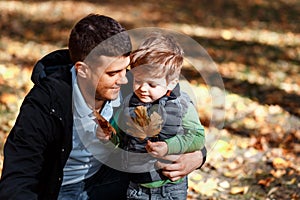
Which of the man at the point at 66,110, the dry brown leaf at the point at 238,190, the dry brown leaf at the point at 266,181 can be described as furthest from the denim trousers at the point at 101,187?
the dry brown leaf at the point at 266,181

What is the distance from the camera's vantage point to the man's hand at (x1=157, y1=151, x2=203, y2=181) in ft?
9.89

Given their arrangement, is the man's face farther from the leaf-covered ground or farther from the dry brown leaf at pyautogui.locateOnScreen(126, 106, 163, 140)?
the leaf-covered ground

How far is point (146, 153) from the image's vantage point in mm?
3029

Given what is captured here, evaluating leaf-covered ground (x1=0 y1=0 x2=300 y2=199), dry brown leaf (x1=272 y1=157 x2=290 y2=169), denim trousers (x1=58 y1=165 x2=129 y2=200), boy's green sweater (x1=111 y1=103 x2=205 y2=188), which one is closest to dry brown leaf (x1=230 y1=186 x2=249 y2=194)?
leaf-covered ground (x1=0 y1=0 x2=300 y2=199)

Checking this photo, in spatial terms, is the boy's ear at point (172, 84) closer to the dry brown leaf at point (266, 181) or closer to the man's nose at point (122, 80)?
the man's nose at point (122, 80)

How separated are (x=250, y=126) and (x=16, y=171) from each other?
139 inches

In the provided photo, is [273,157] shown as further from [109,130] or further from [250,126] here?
[109,130]

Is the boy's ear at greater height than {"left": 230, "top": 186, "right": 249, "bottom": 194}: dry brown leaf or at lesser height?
greater

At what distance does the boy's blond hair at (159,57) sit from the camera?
285 centimetres

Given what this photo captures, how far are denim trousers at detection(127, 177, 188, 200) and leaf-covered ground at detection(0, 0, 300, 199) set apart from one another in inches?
58.2

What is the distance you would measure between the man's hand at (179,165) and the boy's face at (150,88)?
0.35m

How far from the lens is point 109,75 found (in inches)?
117

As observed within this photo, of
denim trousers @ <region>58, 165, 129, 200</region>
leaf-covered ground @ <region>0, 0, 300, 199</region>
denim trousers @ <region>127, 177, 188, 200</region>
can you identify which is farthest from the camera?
leaf-covered ground @ <region>0, 0, 300, 199</region>

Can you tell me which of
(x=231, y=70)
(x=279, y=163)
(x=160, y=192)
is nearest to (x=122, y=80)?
(x=160, y=192)
